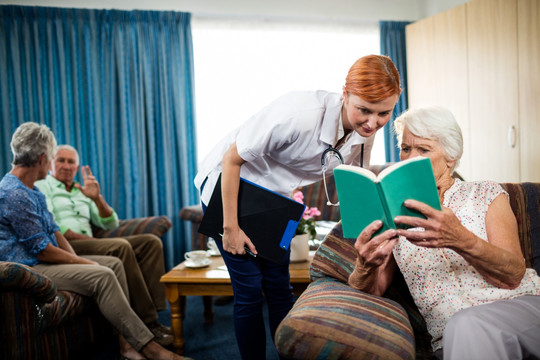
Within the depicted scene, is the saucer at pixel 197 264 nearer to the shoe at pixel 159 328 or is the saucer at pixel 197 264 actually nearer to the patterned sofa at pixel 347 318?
the shoe at pixel 159 328

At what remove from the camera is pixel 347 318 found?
113cm

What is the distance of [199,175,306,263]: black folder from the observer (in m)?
1.54

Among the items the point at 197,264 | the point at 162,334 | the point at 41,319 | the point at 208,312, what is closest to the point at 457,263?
the point at 197,264

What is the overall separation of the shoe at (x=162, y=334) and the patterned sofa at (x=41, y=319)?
0.27 metres

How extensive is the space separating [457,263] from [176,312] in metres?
1.47

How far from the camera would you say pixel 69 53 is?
402cm

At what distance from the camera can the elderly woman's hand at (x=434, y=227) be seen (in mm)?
1073

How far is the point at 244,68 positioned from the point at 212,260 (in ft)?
7.65

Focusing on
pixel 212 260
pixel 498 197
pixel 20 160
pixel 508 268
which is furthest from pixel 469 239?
pixel 20 160

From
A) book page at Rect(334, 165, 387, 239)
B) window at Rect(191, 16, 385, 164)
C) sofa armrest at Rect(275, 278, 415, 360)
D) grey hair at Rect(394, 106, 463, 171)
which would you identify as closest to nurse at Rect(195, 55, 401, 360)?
grey hair at Rect(394, 106, 463, 171)

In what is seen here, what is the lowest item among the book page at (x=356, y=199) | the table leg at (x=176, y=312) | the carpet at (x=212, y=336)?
the carpet at (x=212, y=336)

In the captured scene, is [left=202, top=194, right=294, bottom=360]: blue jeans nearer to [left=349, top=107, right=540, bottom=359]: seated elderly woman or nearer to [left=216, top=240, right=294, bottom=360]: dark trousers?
[left=216, top=240, right=294, bottom=360]: dark trousers

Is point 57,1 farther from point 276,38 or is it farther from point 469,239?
point 469,239

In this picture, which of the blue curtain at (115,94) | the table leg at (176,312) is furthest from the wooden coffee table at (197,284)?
the blue curtain at (115,94)
